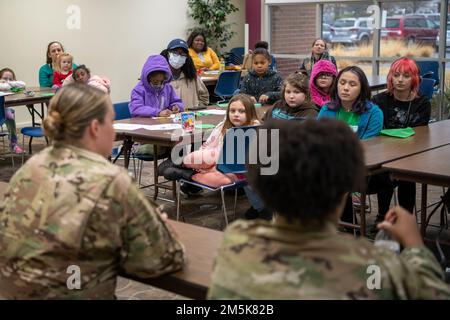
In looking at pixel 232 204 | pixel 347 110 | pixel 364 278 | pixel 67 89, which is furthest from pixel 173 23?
pixel 364 278

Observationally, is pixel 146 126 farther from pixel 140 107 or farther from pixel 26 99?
pixel 26 99

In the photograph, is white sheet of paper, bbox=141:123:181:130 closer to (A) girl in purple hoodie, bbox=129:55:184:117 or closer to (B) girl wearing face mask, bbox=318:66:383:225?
(A) girl in purple hoodie, bbox=129:55:184:117

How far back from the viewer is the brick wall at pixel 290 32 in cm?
1076

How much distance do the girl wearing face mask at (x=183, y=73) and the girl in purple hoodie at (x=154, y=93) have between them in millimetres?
711

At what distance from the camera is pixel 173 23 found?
35.2ft

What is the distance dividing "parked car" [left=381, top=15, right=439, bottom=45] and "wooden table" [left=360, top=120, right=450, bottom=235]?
503 centimetres

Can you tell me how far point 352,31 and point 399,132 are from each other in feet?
19.9

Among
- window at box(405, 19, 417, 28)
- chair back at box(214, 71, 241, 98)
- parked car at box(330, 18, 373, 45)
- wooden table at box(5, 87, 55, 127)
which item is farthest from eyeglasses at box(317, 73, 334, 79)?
parked car at box(330, 18, 373, 45)

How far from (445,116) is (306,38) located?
9.42ft

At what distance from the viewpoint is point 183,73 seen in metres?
6.45

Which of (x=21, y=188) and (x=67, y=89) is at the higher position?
(x=67, y=89)

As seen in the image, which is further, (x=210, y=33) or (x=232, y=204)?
(x=210, y=33)

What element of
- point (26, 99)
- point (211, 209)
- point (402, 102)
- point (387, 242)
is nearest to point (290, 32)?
point (26, 99)
